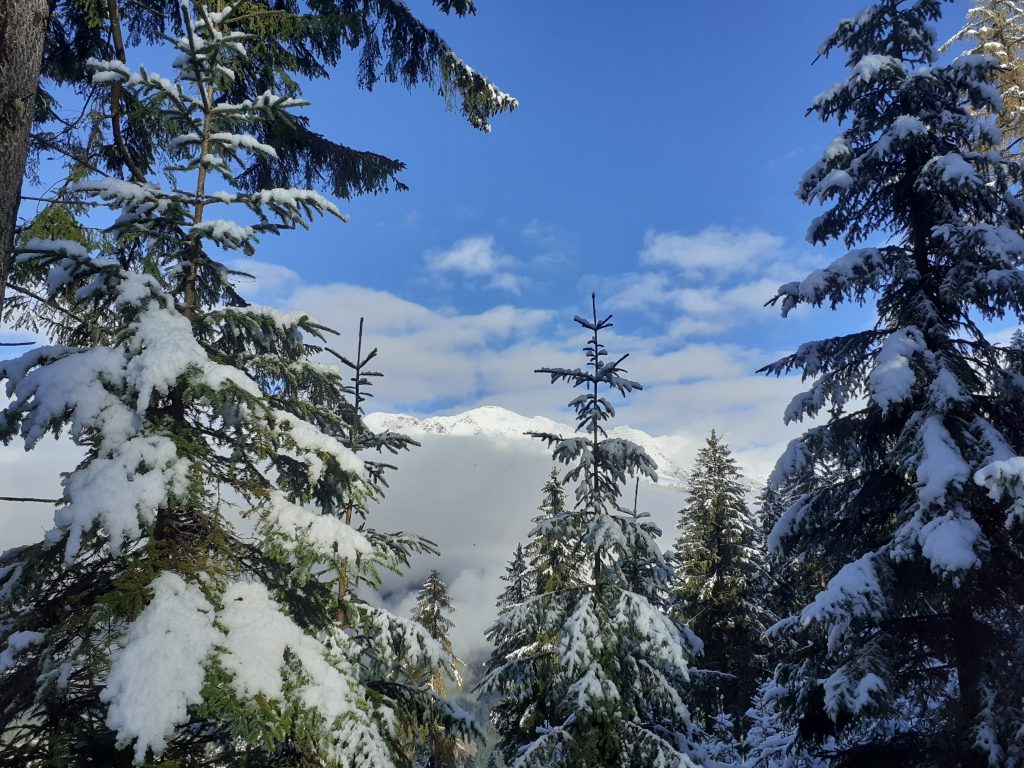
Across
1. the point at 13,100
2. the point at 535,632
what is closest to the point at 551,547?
the point at 535,632

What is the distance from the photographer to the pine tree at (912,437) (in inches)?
298

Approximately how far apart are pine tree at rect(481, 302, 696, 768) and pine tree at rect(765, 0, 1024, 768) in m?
2.07

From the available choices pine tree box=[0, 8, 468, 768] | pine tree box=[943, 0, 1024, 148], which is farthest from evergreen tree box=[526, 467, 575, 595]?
pine tree box=[943, 0, 1024, 148]

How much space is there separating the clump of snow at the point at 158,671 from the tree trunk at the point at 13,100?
2.51m

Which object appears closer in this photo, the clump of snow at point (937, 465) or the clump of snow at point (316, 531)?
the clump of snow at point (316, 531)

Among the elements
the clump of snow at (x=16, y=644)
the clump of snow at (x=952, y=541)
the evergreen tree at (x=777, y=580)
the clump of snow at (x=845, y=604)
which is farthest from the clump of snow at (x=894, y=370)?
the evergreen tree at (x=777, y=580)

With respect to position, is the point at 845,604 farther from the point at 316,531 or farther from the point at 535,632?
the point at 316,531

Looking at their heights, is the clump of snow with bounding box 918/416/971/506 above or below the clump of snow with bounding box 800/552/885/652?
above

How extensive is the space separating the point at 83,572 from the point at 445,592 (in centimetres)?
2288

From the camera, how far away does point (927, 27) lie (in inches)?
409

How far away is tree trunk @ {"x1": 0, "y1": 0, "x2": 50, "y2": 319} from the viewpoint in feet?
14.0

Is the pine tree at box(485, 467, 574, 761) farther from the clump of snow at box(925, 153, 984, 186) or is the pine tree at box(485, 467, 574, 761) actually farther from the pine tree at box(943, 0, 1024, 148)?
the pine tree at box(943, 0, 1024, 148)

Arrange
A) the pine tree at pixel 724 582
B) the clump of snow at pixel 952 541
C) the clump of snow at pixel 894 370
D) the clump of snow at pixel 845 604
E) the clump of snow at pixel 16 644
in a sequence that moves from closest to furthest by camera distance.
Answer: the clump of snow at pixel 16 644 < the clump of snow at pixel 952 541 < the clump of snow at pixel 845 604 < the clump of snow at pixel 894 370 < the pine tree at pixel 724 582

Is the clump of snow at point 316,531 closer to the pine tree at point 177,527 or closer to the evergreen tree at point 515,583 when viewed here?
the pine tree at point 177,527
